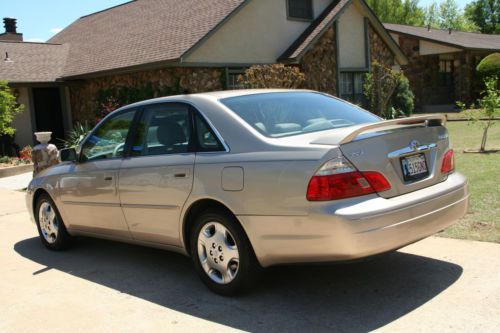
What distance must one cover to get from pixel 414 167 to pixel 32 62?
59.3 feet

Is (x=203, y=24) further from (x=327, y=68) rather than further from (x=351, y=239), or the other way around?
(x=351, y=239)

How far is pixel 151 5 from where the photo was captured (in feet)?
69.5

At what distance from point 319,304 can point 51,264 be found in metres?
3.22

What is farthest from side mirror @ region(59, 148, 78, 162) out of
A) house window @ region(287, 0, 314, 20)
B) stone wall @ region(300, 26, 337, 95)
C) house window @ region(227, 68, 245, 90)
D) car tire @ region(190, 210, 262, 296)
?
house window @ region(287, 0, 314, 20)

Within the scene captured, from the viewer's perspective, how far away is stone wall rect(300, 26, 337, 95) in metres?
18.3

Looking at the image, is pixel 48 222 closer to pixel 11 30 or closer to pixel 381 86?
pixel 381 86

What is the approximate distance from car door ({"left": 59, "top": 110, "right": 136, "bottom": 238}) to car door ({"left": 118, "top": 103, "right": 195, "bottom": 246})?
0.18 meters

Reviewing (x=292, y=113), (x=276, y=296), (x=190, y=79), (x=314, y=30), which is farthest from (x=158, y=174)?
(x=314, y=30)

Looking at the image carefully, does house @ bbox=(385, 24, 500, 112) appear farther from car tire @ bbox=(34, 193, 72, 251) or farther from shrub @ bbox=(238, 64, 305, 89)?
car tire @ bbox=(34, 193, 72, 251)

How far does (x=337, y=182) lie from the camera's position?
375 centimetres

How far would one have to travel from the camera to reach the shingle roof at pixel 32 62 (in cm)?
1780

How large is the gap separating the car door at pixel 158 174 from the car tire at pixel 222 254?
28 cm

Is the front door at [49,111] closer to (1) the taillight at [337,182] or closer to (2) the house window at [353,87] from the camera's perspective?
(2) the house window at [353,87]

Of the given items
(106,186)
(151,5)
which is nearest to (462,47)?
(151,5)
